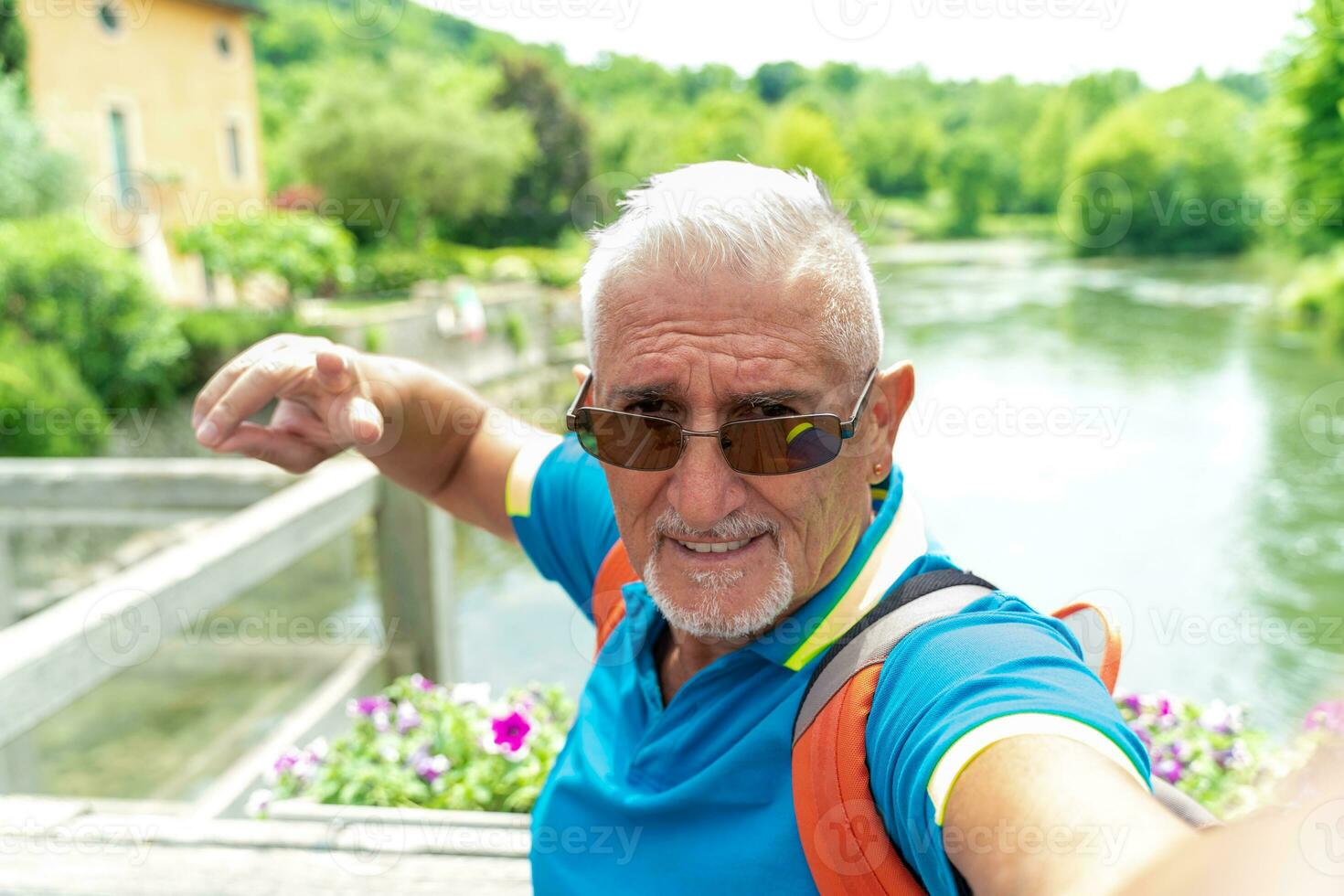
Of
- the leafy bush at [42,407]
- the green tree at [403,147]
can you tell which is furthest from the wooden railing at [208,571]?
the green tree at [403,147]

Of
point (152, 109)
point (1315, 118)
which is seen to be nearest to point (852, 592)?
point (1315, 118)

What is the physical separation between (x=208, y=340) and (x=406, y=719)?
12.9 m

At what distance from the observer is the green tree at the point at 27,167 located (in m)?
15.5

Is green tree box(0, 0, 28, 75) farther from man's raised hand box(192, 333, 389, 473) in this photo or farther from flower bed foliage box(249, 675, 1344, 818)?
man's raised hand box(192, 333, 389, 473)

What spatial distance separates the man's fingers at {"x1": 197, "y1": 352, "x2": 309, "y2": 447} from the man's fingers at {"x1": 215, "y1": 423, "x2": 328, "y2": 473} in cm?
5

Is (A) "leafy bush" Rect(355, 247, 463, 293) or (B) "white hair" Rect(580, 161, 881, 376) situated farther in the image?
(A) "leafy bush" Rect(355, 247, 463, 293)

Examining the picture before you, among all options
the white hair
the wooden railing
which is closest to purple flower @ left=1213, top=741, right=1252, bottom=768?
the white hair

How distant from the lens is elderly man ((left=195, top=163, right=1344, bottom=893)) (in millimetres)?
982

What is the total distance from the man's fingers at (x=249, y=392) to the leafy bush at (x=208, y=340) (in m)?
13.1

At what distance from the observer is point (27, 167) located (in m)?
16.0

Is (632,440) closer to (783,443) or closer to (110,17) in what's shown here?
(783,443)

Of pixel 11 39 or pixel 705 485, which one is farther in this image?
pixel 11 39

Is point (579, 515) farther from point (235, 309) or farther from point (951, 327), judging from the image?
point (951, 327)

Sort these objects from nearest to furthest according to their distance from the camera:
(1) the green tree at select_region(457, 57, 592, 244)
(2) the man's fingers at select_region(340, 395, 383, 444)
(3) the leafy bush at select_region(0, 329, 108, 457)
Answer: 1. (2) the man's fingers at select_region(340, 395, 383, 444)
2. (3) the leafy bush at select_region(0, 329, 108, 457)
3. (1) the green tree at select_region(457, 57, 592, 244)
